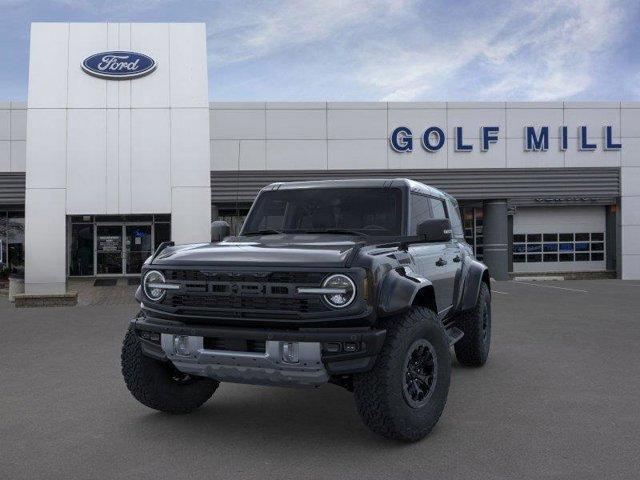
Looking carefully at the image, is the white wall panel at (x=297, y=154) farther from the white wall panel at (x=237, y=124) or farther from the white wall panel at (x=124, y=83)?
the white wall panel at (x=124, y=83)

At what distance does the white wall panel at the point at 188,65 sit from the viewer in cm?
1880

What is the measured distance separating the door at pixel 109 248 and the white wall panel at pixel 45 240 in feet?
16.7

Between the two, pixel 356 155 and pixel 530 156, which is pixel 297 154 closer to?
pixel 356 155

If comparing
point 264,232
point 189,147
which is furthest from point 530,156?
point 264,232

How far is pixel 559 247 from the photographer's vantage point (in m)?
26.4

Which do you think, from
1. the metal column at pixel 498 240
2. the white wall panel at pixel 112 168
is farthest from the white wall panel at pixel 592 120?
the white wall panel at pixel 112 168

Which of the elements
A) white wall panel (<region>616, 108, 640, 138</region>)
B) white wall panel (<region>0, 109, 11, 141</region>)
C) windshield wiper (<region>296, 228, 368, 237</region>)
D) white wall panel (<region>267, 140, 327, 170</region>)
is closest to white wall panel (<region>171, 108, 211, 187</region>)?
white wall panel (<region>267, 140, 327, 170</region>)

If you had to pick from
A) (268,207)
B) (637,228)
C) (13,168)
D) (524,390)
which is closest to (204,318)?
(268,207)

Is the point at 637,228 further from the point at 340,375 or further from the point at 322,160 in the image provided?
the point at 340,375

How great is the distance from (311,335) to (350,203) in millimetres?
1759

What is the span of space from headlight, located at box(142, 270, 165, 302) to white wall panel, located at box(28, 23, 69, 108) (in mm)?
15994

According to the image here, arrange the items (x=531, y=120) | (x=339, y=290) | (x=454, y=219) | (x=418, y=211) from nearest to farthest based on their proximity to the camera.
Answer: (x=339, y=290) < (x=418, y=211) < (x=454, y=219) < (x=531, y=120)

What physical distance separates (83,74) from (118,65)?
1078 mm

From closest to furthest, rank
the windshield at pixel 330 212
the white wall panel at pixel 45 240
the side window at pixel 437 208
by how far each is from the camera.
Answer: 1. the windshield at pixel 330 212
2. the side window at pixel 437 208
3. the white wall panel at pixel 45 240
